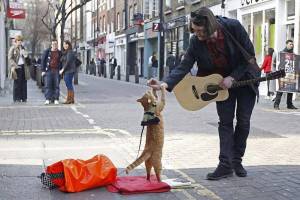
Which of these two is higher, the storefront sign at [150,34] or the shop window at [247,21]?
the storefront sign at [150,34]

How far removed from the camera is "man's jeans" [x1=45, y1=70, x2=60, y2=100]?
15.4 m

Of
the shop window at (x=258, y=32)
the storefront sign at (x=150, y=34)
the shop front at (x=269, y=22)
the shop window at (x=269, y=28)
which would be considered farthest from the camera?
the storefront sign at (x=150, y=34)

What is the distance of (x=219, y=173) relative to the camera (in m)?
5.84

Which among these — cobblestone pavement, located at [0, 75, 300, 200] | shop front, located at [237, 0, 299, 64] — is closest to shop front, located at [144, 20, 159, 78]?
shop front, located at [237, 0, 299, 64]

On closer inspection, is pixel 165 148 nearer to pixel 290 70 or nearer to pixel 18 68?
pixel 290 70

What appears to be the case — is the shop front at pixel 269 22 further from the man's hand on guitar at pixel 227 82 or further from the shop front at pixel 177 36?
the man's hand on guitar at pixel 227 82

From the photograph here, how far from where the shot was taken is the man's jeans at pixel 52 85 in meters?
15.4

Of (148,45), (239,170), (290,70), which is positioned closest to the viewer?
(239,170)

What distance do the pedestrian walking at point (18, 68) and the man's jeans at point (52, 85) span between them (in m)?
0.80

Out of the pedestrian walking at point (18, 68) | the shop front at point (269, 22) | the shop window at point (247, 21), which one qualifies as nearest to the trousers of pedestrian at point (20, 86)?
the pedestrian walking at point (18, 68)

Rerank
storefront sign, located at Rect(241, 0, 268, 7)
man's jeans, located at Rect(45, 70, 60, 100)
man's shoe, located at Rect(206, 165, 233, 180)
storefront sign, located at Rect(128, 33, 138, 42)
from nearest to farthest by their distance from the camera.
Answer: man's shoe, located at Rect(206, 165, 233, 180) < man's jeans, located at Rect(45, 70, 60, 100) < storefront sign, located at Rect(241, 0, 268, 7) < storefront sign, located at Rect(128, 33, 138, 42)

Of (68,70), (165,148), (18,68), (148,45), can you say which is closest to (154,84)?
(165,148)

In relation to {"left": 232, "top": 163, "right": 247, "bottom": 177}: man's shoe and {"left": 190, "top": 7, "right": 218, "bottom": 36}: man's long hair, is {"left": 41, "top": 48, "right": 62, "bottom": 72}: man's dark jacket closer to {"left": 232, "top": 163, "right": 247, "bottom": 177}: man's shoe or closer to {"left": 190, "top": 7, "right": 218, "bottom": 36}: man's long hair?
{"left": 232, "top": 163, "right": 247, "bottom": 177}: man's shoe

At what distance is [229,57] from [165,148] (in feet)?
8.41
